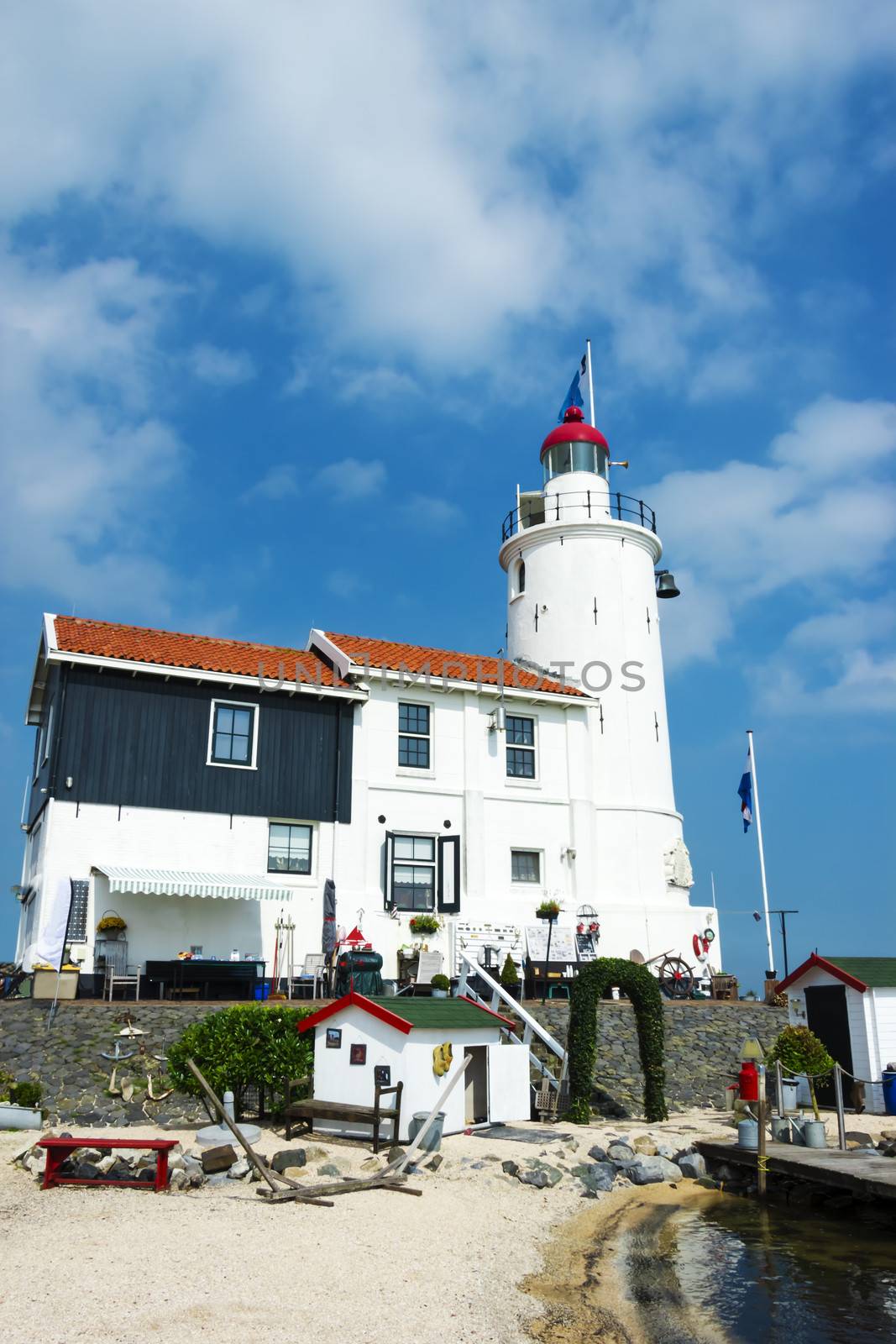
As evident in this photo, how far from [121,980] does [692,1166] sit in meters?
11.8

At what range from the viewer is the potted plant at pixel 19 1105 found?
1716 cm

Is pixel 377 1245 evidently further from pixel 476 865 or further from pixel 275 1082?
pixel 476 865

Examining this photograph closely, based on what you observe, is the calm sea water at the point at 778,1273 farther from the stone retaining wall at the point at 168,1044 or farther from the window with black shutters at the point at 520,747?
the window with black shutters at the point at 520,747

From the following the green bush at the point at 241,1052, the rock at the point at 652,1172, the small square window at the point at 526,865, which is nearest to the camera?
the rock at the point at 652,1172

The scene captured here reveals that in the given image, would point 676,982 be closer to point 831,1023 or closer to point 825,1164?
point 831,1023

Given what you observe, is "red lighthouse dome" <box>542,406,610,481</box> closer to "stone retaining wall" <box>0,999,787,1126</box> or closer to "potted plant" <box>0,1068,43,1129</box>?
"stone retaining wall" <box>0,999,787,1126</box>

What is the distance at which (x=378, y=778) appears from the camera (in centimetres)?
2834

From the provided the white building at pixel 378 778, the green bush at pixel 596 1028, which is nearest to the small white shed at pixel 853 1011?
the green bush at pixel 596 1028

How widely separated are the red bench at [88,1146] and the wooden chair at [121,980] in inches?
244

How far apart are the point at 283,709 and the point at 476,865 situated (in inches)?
265

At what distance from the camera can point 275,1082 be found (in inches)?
715

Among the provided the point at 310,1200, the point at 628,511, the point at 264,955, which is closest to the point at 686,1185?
the point at 310,1200

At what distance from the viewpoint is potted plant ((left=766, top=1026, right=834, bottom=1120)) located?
827 inches

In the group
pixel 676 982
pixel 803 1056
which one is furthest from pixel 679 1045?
pixel 803 1056
